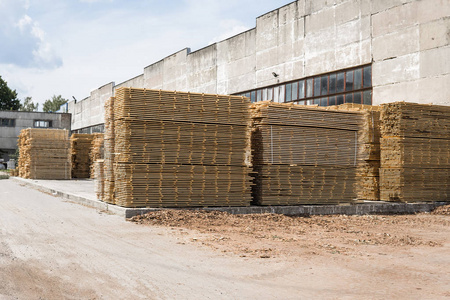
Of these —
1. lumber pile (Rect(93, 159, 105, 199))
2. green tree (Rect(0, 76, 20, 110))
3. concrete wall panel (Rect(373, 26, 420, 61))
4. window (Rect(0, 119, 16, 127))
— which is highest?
green tree (Rect(0, 76, 20, 110))

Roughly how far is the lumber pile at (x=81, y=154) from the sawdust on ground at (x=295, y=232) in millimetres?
22547

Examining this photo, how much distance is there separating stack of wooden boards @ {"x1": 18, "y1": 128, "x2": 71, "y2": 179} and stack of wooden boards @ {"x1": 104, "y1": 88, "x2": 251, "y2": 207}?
1636 cm

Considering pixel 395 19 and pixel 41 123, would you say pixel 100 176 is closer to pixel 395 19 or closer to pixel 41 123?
pixel 395 19

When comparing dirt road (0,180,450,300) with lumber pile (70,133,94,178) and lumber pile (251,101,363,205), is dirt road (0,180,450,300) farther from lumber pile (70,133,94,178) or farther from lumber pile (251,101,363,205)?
lumber pile (70,133,94,178)

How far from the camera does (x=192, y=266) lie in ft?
22.6

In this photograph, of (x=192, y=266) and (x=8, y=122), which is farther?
(x=8, y=122)

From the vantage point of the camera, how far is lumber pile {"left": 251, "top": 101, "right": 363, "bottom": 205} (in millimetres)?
13117

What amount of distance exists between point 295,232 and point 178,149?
3708mm

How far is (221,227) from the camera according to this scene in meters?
10.6

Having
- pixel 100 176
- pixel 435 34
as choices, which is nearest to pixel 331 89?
pixel 435 34

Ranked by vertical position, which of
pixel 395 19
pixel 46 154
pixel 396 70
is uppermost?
pixel 395 19

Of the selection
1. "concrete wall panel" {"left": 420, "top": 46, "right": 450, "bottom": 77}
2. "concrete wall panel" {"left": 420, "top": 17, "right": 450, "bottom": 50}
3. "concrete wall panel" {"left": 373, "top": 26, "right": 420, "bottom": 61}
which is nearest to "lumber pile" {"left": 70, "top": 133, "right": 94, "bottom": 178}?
"concrete wall panel" {"left": 373, "top": 26, "right": 420, "bottom": 61}

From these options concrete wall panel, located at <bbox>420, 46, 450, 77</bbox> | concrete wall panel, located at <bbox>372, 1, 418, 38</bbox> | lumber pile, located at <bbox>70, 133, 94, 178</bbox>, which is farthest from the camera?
lumber pile, located at <bbox>70, 133, 94, 178</bbox>

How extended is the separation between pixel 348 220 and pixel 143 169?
564 cm
